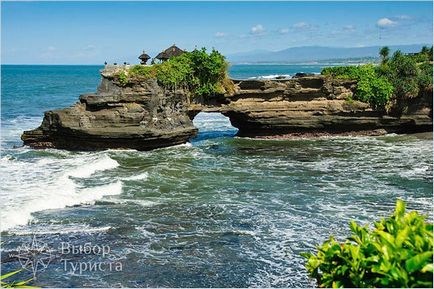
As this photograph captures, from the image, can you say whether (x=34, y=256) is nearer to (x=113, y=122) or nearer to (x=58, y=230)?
(x=58, y=230)

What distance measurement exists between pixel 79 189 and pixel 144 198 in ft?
8.98

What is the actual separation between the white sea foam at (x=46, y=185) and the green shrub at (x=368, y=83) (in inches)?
631

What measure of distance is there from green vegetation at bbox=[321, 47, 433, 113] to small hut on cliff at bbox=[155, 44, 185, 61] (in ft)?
30.3

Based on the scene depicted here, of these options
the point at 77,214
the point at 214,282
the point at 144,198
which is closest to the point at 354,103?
the point at 144,198

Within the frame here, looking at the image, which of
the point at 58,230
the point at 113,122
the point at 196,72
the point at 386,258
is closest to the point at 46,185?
the point at 58,230

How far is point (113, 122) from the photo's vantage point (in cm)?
2683

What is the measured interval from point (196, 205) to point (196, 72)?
16.2 meters

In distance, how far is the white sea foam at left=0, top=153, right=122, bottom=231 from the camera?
1575 centimetres

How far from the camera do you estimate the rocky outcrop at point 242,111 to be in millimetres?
27156

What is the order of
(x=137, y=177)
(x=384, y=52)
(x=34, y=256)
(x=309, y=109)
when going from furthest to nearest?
(x=384, y=52) → (x=309, y=109) → (x=137, y=177) → (x=34, y=256)

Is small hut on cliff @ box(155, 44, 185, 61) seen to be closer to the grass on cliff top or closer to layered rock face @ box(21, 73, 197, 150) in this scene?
the grass on cliff top

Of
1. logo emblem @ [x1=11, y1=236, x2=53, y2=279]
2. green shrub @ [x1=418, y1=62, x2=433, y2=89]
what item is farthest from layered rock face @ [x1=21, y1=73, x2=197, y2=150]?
green shrub @ [x1=418, y1=62, x2=433, y2=89]

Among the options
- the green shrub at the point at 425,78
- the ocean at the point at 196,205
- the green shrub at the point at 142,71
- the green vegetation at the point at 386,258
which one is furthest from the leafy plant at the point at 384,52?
the green vegetation at the point at 386,258

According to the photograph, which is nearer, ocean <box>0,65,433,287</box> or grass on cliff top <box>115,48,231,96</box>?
ocean <box>0,65,433,287</box>
